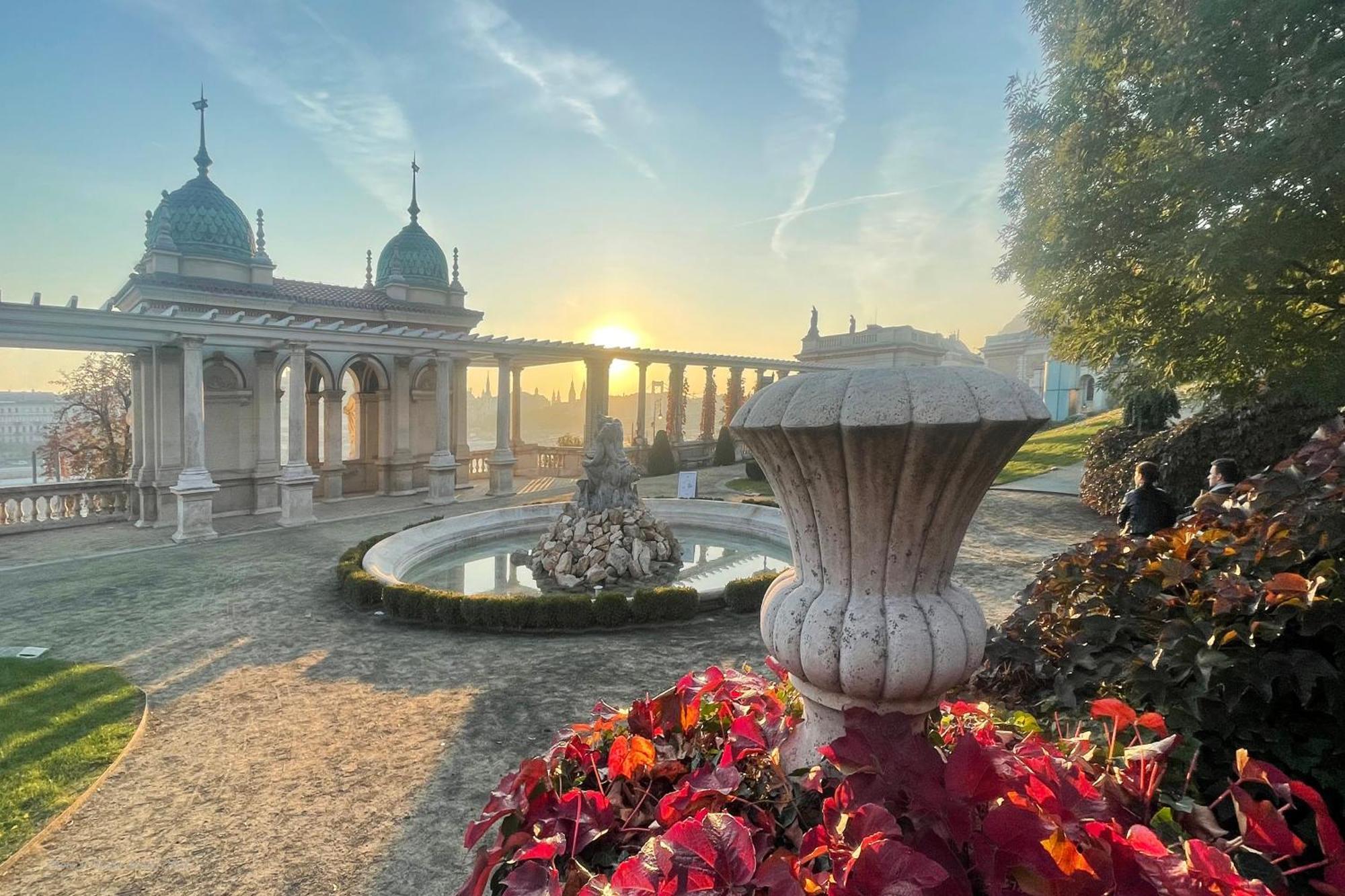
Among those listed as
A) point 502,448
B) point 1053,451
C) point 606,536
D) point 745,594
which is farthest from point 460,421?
point 1053,451

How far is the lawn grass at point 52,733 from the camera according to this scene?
4.34 meters

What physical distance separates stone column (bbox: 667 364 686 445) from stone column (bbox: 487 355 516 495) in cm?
886

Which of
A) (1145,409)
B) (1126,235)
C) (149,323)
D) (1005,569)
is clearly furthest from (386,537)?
(1145,409)

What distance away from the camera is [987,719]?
8.39 ft

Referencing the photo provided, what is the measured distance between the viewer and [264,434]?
18.0m

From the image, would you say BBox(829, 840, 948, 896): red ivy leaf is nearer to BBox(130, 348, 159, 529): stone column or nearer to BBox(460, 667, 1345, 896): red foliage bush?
BBox(460, 667, 1345, 896): red foliage bush

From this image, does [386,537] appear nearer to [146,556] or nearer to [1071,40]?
[146,556]

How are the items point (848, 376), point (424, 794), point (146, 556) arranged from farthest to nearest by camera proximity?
point (146, 556), point (424, 794), point (848, 376)

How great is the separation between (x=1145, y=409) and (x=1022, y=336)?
46.3m

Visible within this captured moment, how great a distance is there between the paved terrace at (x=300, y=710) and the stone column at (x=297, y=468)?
4449mm

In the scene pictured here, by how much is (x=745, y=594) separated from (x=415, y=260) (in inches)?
886

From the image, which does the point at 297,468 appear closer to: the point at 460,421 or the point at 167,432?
the point at 167,432

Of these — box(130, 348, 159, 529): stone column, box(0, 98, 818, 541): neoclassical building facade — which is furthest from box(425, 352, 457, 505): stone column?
box(130, 348, 159, 529): stone column

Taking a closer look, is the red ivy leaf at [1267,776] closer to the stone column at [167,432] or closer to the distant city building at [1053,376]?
the stone column at [167,432]
